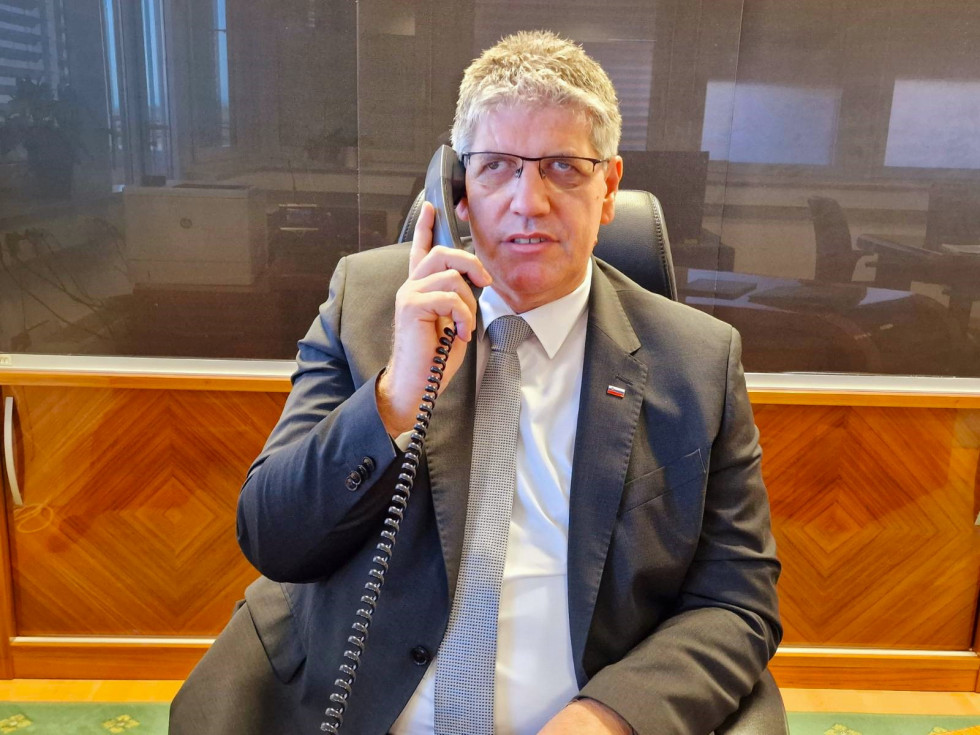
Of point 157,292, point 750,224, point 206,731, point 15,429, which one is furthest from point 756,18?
point 15,429

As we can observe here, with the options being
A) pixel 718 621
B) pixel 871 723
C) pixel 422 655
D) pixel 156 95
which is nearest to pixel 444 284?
pixel 422 655

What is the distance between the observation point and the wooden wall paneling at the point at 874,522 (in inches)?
92.9

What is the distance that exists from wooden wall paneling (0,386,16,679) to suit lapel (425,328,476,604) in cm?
153

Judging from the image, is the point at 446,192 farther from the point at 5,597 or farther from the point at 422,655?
the point at 5,597

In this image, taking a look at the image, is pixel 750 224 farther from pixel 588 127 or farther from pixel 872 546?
pixel 588 127

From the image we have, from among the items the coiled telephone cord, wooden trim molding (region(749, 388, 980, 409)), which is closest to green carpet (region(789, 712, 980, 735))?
wooden trim molding (region(749, 388, 980, 409))

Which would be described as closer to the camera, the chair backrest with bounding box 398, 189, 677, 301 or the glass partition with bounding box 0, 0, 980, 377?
the chair backrest with bounding box 398, 189, 677, 301

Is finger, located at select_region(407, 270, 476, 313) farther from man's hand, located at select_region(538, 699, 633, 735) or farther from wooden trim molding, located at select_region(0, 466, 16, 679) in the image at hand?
wooden trim molding, located at select_region(0, 466, 16, 679)

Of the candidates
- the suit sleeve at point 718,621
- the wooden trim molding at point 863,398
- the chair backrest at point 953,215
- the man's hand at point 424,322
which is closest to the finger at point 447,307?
the man's hand at point 424,322

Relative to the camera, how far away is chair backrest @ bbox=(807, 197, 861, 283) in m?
2.36

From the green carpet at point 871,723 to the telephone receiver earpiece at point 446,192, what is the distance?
182cm

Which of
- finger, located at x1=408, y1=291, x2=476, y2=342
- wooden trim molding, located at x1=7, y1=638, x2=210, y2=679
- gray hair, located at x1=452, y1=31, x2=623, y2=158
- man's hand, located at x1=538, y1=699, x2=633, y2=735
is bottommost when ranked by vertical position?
wooden trim molding, located at x1=7, y1=638, x2=210, y2=679

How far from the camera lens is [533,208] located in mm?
1272

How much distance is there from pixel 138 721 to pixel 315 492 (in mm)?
1501
